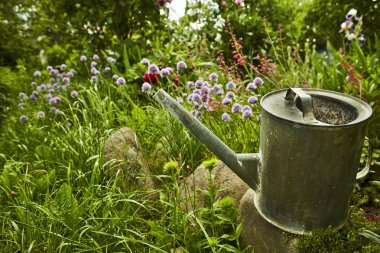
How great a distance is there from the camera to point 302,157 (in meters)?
1.29

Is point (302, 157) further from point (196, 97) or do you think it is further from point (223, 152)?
point (196, 97)

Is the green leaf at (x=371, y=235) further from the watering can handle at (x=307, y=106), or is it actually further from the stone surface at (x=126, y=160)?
the stone surface at (x=126, y=160)

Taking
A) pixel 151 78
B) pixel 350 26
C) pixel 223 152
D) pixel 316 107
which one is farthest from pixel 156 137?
pixel 350 26

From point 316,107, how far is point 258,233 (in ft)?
1.99

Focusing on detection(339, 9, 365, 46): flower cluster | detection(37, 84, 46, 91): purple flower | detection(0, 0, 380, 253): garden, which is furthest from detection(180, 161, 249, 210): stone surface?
detection(339, 9, 365, 46): flower cluster

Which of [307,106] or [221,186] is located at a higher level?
[307,106]

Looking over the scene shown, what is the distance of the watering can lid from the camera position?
4.18 ft

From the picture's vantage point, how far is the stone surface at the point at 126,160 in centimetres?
209

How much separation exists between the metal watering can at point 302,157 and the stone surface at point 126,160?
687 millimetres

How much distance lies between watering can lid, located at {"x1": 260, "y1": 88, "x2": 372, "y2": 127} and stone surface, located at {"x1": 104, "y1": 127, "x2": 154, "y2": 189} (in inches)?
37.7

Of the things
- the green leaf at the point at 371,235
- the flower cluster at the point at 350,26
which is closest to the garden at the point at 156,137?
the green leaf at the point at 371,235

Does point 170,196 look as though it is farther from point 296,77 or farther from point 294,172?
point 296,77

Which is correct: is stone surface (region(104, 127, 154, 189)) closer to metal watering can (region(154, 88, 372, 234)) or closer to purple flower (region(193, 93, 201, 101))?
purple flower (region(193, 93, 201, 101))

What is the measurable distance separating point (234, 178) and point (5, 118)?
8.09 ft
